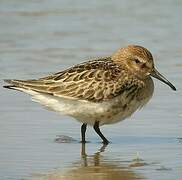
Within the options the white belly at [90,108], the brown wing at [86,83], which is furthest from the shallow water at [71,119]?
the brown wing at [86,83]

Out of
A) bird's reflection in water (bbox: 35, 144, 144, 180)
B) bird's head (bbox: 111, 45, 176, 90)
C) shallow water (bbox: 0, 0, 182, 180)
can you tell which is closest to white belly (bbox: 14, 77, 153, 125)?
shallow water (bbox: 0, 0, 182, 180)

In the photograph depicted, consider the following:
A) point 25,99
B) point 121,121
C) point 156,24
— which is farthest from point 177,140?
point 156,24

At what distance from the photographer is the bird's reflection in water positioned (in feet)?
28.6

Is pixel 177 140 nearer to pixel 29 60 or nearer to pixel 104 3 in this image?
pixel 29 60

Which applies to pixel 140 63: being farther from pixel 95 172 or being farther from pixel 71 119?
pixel 95 172

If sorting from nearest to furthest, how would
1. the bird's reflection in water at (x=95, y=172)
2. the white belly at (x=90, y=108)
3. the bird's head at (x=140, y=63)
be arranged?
the bird's reflection in water at (x=95, y=172)
the white belly at (x=90, y=108)
the bird's head at (x=140, y=63)

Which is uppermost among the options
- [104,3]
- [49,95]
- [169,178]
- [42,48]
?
[104,3]

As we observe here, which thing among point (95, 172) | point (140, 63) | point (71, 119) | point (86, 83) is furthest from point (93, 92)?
point (95, 172)

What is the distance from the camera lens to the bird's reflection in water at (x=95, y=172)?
8727 mm

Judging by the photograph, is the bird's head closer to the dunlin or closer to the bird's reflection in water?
the dunlin

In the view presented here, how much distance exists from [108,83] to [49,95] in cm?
A: 73

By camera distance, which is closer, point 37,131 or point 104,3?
point 37,131

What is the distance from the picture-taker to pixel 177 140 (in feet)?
33.7

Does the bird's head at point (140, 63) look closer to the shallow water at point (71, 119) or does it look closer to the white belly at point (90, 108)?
the white belly at point (90, 108)
